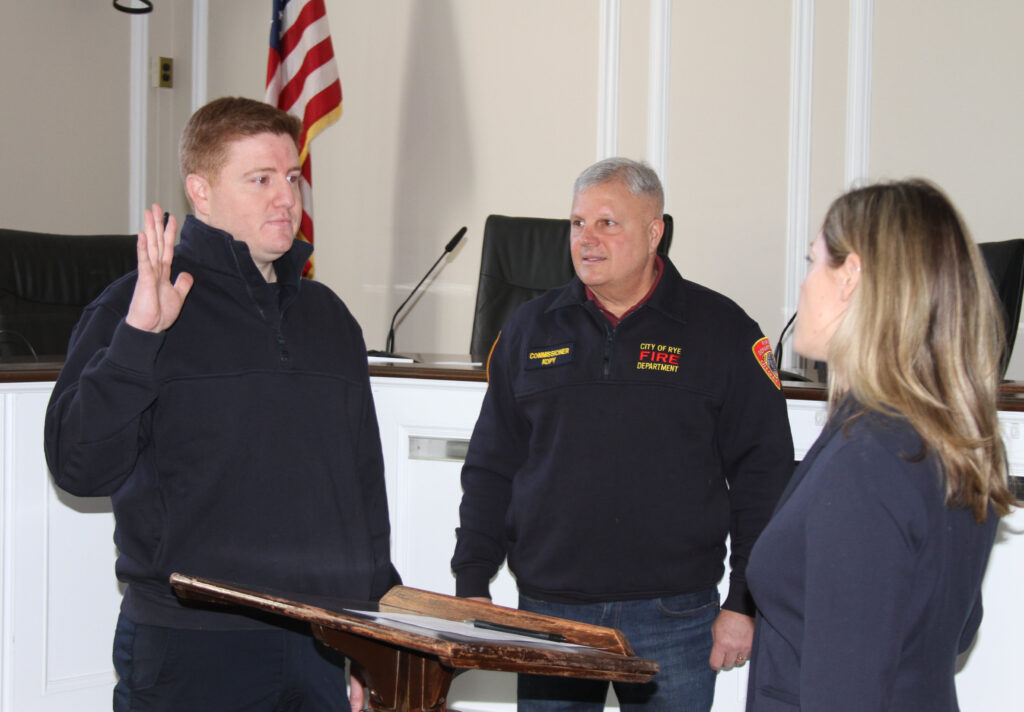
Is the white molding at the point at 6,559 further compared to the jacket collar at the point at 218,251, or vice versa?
the white molding at the point at 6,559

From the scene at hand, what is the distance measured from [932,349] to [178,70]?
519 centimetres

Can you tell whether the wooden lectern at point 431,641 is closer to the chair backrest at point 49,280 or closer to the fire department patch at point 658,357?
Result: the fire department patch at point 658,357

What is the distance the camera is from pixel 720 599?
2.18 m

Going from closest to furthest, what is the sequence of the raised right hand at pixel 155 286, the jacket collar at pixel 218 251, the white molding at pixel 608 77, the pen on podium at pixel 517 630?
the pen on podium at pixel 517 630 < the raised right hand at pixel 155 286 < the jacket collar at pixel 218 251 < the white molding at pixel 608 77

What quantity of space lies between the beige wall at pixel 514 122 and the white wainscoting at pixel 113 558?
2.17 metres

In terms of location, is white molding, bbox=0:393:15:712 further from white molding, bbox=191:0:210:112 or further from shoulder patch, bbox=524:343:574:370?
white molding, bbox=191:0:210:112

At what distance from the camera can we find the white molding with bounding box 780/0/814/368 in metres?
4.19

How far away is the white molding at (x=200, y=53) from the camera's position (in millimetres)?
5508

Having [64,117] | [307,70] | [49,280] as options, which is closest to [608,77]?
[307,70]

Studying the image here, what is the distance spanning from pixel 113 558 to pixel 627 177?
1.42 metres

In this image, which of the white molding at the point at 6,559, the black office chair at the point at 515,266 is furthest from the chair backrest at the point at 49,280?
the white molding at the point at 6,559

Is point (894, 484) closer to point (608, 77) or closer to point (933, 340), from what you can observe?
point (933, 340)

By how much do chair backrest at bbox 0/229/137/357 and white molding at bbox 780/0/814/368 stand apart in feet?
8.26

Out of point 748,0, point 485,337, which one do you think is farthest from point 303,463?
point 748,0
